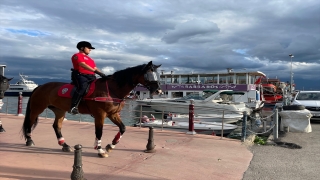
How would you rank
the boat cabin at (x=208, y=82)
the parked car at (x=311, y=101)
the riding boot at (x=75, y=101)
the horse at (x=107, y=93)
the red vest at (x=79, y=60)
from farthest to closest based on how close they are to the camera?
the boat cabin at (x=208, y=82)
the parked car at (x=311, y=101)
the red vest at (x=79, y=60)
the riding boot at (x=75, y=101)
the horse at (x=107, y=93)

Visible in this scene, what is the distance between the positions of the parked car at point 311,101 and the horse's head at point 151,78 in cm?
1119

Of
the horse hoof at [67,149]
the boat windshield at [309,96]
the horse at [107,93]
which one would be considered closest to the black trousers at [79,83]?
the horse at [107,93]

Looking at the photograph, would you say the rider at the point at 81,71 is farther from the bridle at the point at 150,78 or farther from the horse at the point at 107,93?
the bridle at the point at 150,78

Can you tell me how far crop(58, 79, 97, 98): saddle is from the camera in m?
Result: 5.93

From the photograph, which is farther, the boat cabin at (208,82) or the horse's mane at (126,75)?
the boat cabin at (208,82)

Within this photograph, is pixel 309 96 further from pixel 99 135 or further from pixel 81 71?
pixel 81 71

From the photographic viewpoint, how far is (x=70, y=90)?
6062 mm

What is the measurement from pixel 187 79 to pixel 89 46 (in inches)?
1356

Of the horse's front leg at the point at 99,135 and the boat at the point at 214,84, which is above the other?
the boat at the point at 214,84

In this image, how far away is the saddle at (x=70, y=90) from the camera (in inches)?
233

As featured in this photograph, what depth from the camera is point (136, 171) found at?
520 cm

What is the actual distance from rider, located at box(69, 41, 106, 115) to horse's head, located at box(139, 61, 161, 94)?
1.01 m

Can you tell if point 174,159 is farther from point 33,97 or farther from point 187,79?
point 187,79

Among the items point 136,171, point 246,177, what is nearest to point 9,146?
point 136,171
